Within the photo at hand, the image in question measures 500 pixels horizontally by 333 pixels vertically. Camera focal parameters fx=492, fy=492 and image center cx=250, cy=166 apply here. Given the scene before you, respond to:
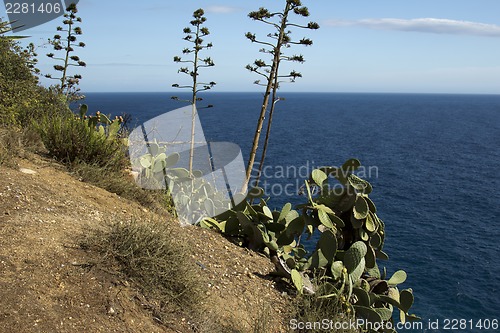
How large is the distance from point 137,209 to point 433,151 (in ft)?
194

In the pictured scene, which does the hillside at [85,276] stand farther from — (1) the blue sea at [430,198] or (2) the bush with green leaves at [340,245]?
(1) the blue sea at [430,198]

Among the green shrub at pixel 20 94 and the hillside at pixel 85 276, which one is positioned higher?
the green shrub at pixel 20 94

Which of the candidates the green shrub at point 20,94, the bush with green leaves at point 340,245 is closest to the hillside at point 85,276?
the bush with green leaves at point 340,245

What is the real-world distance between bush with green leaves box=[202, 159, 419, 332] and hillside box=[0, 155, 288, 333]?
36 cm

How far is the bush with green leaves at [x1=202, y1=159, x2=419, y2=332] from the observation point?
5352 millimetres

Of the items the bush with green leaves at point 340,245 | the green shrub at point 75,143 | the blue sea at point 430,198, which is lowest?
the blue sea at point 430,198

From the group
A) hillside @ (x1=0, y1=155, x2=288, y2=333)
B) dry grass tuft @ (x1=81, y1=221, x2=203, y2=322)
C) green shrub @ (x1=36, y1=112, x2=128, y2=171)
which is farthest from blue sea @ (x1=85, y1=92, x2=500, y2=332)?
dry grass tuft @ (x1=81, y1=221, x2=203, y2=322)

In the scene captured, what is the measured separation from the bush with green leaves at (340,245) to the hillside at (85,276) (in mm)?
363

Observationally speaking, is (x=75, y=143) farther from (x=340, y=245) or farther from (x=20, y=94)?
(x=340, y=245)

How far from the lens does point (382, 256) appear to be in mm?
6324

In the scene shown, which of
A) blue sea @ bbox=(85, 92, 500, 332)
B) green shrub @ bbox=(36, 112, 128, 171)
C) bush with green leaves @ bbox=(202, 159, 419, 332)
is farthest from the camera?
blue sea @ bbox=(85, 92, 500, 332)

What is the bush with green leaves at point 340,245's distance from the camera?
535 centimetres

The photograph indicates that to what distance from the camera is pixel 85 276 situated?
4.13 m

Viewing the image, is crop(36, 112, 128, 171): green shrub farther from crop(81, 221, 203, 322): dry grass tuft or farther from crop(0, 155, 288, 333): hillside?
crop(81, 221, 203, 322): dry grass tuft
